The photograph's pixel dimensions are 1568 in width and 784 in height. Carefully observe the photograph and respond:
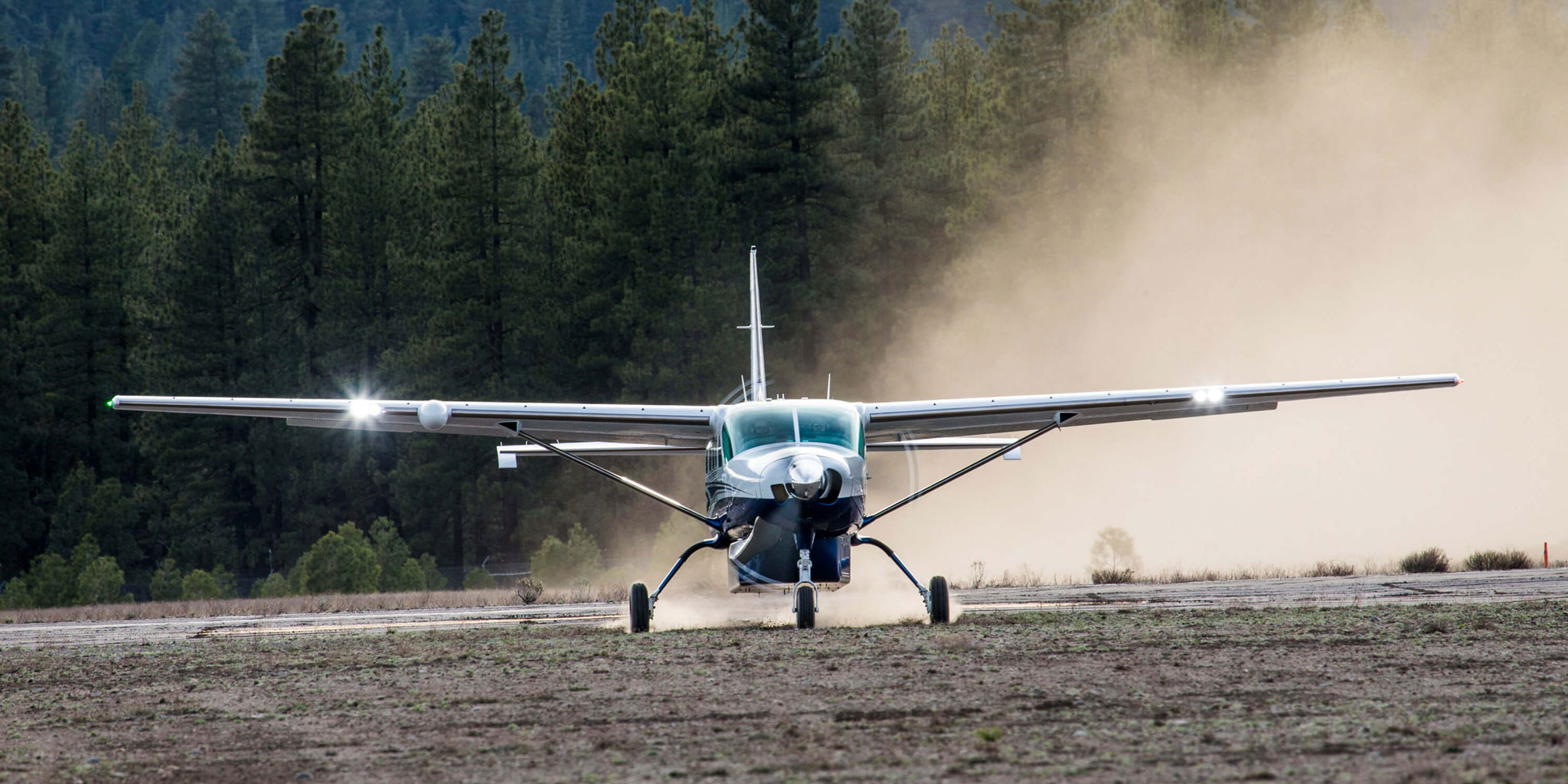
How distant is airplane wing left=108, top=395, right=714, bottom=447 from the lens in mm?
16766

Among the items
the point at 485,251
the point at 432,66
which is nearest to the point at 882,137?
the point at 485,251

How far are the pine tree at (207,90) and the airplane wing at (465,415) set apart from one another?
104796 millimetres

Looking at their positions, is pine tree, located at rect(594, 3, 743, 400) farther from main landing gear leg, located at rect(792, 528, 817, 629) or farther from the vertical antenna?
main landing gear leg, located at rect(792, 528, 817, 629)

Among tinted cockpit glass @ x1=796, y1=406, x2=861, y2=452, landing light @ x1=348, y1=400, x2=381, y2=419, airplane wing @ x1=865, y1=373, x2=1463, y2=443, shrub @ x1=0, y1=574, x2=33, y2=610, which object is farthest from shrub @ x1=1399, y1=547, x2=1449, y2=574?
shrub @ x1=0, y1=574, x2=33, y2=610

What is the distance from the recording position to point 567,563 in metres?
38.0

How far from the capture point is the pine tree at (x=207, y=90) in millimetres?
114938

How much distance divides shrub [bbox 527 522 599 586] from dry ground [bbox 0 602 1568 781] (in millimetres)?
24249

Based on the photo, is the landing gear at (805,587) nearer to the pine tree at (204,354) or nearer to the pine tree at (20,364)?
the pine tree at (204,354)

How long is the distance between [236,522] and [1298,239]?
132ft

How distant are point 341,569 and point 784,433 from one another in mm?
24017

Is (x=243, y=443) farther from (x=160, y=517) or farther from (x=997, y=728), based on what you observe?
(x=997, y=728)

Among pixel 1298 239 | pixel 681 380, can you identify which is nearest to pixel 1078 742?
pixel 681 380

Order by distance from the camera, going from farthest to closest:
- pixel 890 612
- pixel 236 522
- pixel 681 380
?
pixel 236 522 → pixel 681 380 → pixel 890 612

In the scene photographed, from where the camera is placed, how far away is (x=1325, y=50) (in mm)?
55938
